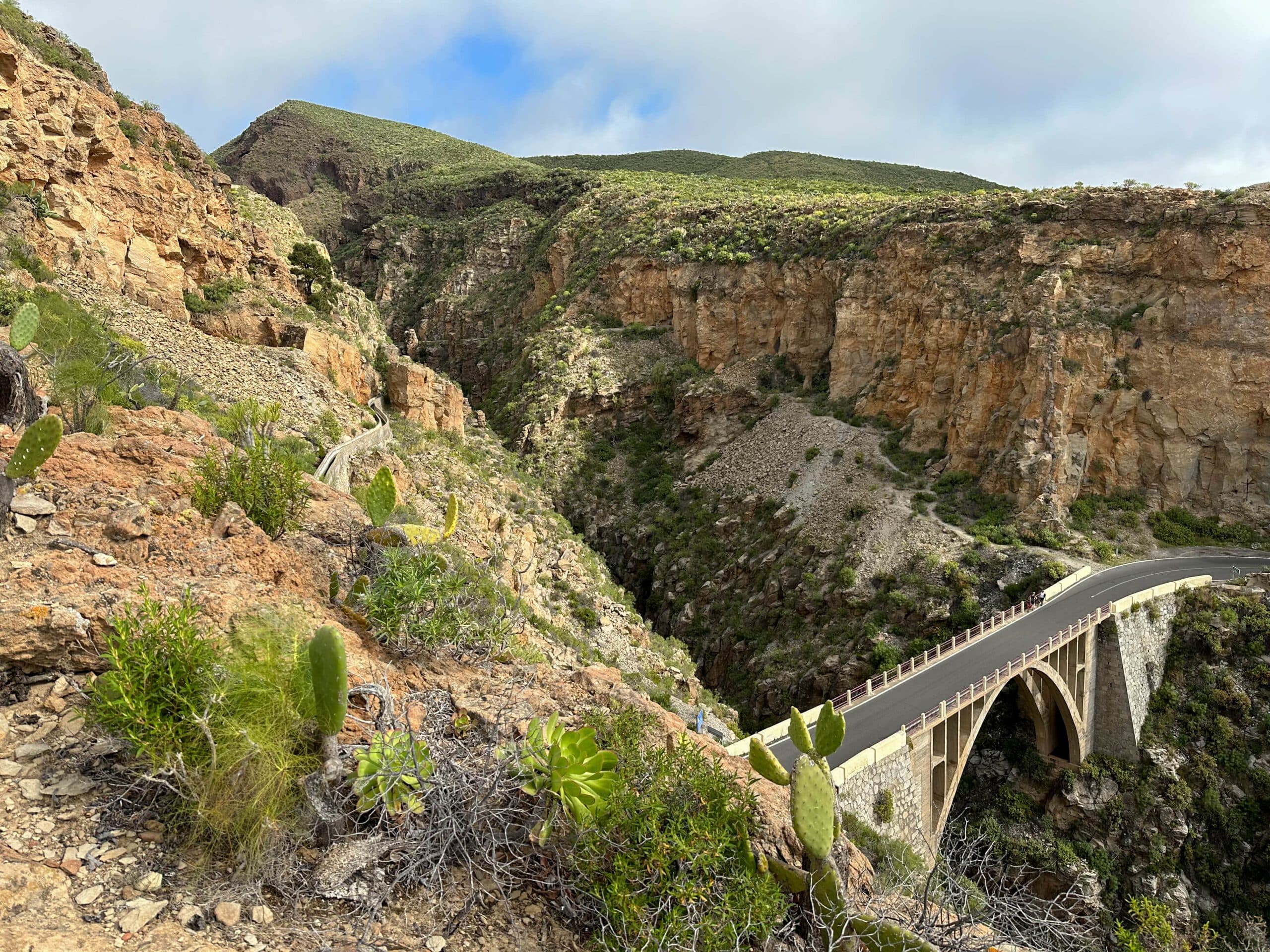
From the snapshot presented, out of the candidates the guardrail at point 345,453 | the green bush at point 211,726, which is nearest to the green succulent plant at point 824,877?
the green bush at point 211,726

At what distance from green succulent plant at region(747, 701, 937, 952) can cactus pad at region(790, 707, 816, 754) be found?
387 mm

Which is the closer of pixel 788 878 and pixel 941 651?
pixel 788 878

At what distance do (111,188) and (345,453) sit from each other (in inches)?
440

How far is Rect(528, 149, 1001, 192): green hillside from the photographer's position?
67562 millimetres

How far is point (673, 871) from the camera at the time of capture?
13.3ft

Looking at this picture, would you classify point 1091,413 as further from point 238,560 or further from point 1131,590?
point 238,560

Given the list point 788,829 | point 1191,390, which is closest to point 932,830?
point 788,829

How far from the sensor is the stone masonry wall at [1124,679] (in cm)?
2088

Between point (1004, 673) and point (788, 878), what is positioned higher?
→ point (788, 878)

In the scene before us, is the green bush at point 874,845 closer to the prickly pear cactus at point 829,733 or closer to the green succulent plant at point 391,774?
the prickly pear cactus at point 829,733

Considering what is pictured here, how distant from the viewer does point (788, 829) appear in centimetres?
525

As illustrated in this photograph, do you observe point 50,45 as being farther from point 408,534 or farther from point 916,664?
point 916,664

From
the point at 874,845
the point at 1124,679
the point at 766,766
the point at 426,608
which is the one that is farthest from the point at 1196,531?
the point at 426,608

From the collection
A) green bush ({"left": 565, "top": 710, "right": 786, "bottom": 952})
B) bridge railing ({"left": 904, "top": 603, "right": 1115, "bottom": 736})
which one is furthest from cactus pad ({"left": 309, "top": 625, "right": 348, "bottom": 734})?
bridge railing ({"left": 904, "top": 603, "right": 1115, "bottom": 736})
